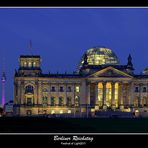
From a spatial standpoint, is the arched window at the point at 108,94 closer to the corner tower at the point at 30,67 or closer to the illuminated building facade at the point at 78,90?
the illuminated building facade at the point at 78,90

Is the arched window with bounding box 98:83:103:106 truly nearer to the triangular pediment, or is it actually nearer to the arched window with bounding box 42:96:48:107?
the triangular pediment

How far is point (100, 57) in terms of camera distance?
9600 cm

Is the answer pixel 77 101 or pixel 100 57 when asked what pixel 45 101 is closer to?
pixel 77 101

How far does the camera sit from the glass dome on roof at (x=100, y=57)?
9569 cm

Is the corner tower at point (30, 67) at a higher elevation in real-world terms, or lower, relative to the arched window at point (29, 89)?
higher

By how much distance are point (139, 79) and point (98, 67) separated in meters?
7.94

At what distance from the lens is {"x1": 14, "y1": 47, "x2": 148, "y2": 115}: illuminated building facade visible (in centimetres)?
8356

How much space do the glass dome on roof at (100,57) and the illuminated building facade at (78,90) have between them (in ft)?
30.0

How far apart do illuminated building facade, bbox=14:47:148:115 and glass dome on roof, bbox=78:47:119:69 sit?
9.14 meters

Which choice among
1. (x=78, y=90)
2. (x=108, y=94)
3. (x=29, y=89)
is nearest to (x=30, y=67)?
(x=29, y=89)

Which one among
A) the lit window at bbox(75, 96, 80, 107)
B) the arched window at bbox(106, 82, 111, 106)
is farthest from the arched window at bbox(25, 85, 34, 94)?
the arched window at bbox(106, 82, 111, 106)
